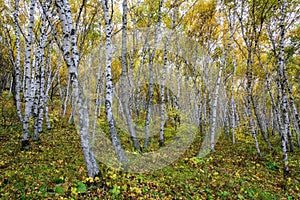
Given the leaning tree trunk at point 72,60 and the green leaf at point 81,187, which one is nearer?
the green leaf at point 81,187

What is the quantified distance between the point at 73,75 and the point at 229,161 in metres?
8.88

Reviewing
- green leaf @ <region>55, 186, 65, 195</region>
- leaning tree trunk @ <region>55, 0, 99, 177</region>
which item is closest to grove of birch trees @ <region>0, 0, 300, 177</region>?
leaning tree trunk @ <region>55, 0, 99, 177</region>

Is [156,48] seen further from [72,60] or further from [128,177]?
[128,177]

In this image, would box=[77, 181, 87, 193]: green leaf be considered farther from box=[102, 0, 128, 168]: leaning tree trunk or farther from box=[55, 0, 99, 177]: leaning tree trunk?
box=[102, 0, 128, 168]: leaning tree trunk

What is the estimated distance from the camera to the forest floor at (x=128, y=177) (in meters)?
5.37

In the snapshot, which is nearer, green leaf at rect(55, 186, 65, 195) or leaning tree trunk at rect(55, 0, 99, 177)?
green leaf at rect(55, 186, 65, 195)

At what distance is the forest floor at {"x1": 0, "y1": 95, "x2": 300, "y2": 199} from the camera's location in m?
5.37

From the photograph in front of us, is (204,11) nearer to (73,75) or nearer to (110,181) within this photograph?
(73,75)

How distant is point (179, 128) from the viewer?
55.8 ft

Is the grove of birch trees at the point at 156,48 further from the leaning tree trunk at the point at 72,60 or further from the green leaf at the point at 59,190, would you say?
the green leaf at the point at 59,190

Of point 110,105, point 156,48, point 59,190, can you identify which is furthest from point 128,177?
point 156,48

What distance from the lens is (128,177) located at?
259 inches

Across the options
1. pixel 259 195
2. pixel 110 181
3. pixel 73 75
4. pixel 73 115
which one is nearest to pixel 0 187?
pixel 110 181

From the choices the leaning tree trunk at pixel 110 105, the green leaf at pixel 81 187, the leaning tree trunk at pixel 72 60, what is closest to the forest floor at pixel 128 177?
the green leaf at pixel 81 187
